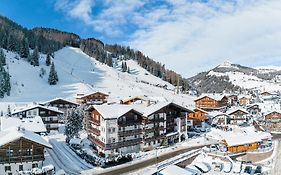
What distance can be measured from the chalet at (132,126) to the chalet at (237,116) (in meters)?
28.6

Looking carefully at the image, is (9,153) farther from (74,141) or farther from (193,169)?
(193,169)

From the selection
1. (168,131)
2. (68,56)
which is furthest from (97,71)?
(168,131)

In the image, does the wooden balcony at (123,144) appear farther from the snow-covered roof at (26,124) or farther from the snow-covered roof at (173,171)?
the snow-covered roof at (26,124)

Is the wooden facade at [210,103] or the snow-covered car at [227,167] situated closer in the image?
the snow-covered car at [227,167]

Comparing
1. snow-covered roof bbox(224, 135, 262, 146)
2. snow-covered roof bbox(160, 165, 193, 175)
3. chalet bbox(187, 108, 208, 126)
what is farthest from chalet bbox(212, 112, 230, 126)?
snow-covered roof bbox(160, 165, 193, 175)

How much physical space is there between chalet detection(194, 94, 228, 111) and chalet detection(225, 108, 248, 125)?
23833mm

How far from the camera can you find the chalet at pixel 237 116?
93.6 metres

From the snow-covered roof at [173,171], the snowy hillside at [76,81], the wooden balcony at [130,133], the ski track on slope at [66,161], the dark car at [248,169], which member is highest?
the snowy hillside at [76,81]

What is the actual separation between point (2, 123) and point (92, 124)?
16973 mm

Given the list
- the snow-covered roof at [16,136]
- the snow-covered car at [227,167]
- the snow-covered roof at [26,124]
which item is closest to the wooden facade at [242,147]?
the snow-covered car at [227,167]

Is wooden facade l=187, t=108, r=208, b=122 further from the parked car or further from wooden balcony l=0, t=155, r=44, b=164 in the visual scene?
wooden balcony l=0, t=155, r=44, b=164

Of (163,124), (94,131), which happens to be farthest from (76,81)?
(94,131)

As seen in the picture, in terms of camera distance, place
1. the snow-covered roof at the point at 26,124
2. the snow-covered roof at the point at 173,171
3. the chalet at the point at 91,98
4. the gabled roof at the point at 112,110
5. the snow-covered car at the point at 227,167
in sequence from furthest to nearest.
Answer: the chalet at the point at 91,98 → the snow-covered roof at the point at 26,124 → the gabled roof at the point at 112,110 → the snow-covered car at the point at 227,167 → the snow-covered roof at the point at 173,171

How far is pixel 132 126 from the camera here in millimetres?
60375
